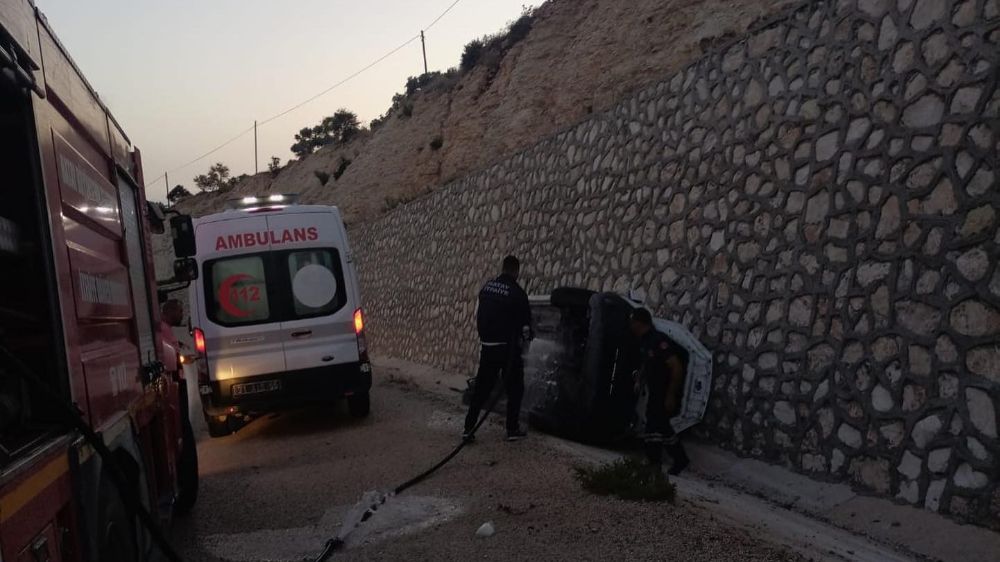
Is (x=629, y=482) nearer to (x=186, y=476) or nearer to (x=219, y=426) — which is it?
(x=186, y=476)

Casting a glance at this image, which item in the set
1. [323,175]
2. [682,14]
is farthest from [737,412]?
[323,175]

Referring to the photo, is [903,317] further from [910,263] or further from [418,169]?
[418,169]

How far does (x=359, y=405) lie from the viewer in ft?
35.2

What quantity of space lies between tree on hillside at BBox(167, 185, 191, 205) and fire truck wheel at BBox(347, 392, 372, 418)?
63146 millimetres

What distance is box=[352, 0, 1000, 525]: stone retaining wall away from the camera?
17.2 ft

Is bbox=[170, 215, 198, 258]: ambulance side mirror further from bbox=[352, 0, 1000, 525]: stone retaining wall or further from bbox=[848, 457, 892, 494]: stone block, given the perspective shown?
bbox=[848, 457, 892, 494]: stone block

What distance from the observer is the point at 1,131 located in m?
3.09

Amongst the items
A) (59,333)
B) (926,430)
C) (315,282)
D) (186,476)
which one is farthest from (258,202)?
(926,430)

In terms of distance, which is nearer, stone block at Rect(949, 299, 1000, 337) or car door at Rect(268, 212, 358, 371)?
stone block at Rect(949, 299, 1000, 337)

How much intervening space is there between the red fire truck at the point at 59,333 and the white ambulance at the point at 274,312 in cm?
536

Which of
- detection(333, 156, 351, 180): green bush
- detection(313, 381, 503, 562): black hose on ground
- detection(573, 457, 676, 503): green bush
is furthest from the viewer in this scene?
detection(333, 156, 351, 180): green bush

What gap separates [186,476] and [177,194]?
69.7 metres

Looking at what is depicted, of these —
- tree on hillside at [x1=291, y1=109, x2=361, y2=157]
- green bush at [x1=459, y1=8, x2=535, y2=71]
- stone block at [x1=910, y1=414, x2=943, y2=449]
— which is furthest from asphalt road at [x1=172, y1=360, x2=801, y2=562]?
tree on hillside at [x1=291, y1=109, x2=361, y2=157]

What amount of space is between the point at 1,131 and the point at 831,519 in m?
5.51
